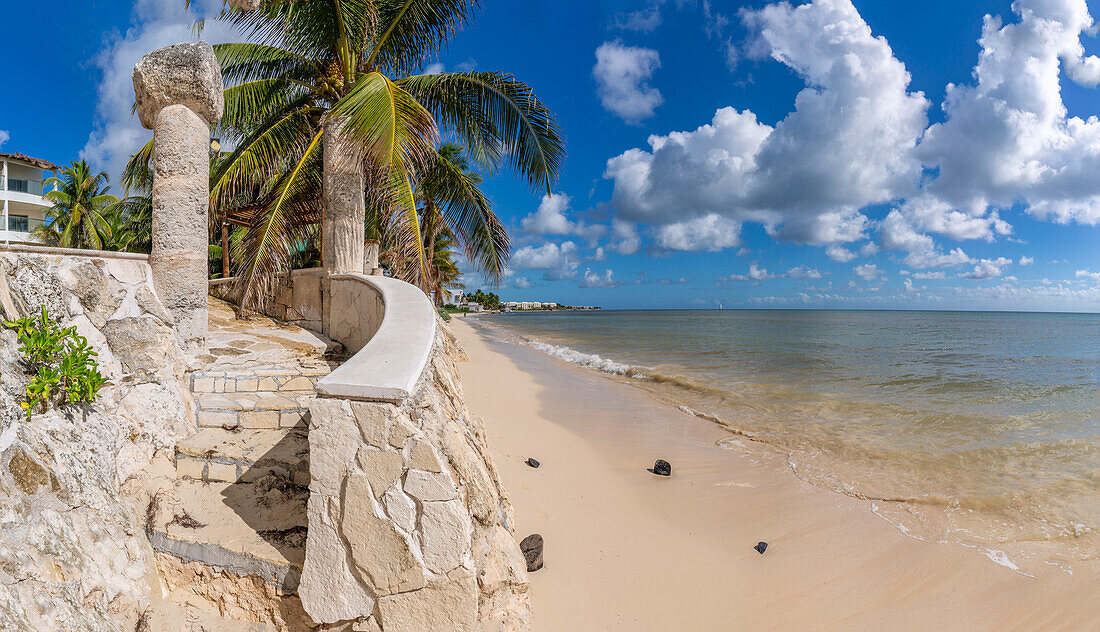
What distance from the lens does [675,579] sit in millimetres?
3973

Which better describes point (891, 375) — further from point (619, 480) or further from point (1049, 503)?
point (619, 480)

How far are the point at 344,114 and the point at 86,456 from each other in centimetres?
483

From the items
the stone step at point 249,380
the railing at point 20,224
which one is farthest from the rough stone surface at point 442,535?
the railing at point 20,224

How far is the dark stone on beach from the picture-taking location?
3746 mm

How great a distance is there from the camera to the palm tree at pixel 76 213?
94.3 ft

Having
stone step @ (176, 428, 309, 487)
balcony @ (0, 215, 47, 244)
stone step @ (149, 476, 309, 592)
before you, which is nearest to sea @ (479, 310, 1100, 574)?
stone step @ (149, 476, 309, 592)

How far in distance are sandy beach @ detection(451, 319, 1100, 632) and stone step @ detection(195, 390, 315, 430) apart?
2204mm

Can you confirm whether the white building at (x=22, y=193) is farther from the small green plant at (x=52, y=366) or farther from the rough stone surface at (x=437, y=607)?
the rough stone surface at (x=437, y=607)

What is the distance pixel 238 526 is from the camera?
10.1ft

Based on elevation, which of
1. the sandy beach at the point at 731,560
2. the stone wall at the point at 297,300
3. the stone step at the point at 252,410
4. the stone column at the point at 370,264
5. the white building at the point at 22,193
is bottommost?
the sandy beach at the point at 731,560

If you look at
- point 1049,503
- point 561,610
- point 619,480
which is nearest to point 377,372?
point 561,610

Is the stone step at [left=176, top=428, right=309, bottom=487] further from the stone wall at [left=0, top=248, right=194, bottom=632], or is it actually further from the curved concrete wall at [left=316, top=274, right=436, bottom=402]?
the curved concrete wall at [left=316, top=274, right=436, bottom=402]

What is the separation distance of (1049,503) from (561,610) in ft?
20.4

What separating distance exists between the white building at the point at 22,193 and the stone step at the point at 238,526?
41.0m
